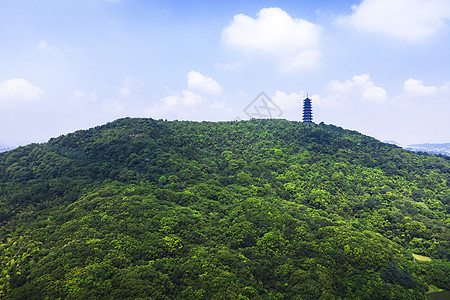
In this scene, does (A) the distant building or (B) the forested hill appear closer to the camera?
(B) the forested hill

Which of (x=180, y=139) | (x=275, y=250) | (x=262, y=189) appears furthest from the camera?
(x=180, y=139)

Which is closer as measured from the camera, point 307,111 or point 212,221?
point 212,221

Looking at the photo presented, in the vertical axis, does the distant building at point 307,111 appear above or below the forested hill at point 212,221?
above

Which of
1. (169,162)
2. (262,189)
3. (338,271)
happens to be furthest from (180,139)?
(338,271)

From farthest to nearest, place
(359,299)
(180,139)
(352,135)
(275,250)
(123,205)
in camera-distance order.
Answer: (352,135) < (180,139) < (123,205) < (275,250) < (359,299)

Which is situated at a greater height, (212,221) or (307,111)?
(307,111)

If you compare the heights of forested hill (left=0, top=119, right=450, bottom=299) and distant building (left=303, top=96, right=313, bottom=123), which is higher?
distant building (left=303, top=96, right=313, bottom=123)

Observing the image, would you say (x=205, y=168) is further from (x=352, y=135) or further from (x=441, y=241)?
(x=352, y=135)

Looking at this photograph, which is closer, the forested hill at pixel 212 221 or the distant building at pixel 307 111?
the forested hill at pixel 212 221
